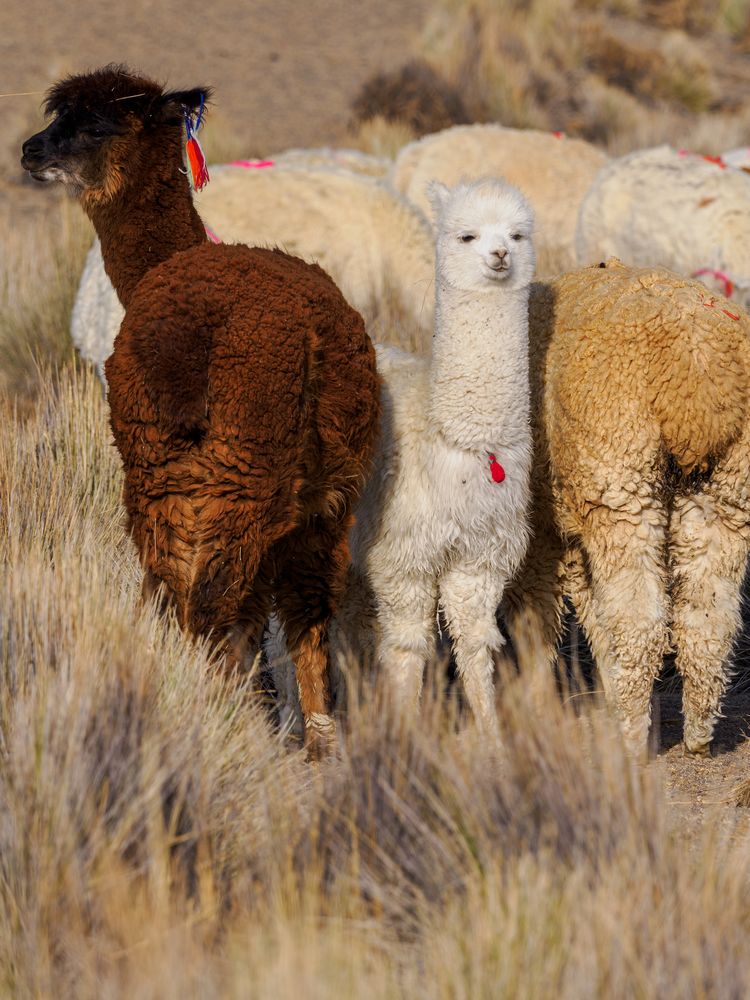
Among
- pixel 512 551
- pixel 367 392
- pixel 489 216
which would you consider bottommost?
pixel 512 551

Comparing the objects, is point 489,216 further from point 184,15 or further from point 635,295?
point 184,15

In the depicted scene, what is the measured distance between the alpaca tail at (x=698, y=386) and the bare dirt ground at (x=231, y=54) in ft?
35.1

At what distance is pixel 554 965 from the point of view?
2.55 metres

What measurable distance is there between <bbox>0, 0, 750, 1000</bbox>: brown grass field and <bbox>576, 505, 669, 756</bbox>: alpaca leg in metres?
0.61

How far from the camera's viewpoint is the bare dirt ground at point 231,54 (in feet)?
58.6

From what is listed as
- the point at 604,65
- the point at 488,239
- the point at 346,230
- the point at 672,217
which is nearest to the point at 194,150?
the point at 488,239

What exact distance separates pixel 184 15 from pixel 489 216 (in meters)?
22.9

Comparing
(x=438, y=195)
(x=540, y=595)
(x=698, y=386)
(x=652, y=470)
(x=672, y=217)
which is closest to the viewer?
(x=698, y=386)

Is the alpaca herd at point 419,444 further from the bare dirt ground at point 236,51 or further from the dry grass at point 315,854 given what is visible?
the bare dirt ground at point 236,51

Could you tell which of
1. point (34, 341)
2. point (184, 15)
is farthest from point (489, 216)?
point (184, 15)

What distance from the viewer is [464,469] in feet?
14.8

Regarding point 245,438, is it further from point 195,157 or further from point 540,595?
point 540,595

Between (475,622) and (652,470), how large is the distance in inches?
29.4

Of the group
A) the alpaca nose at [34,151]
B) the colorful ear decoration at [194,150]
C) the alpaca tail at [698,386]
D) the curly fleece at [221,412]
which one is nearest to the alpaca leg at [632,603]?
the alpaca tail at [698,386]
